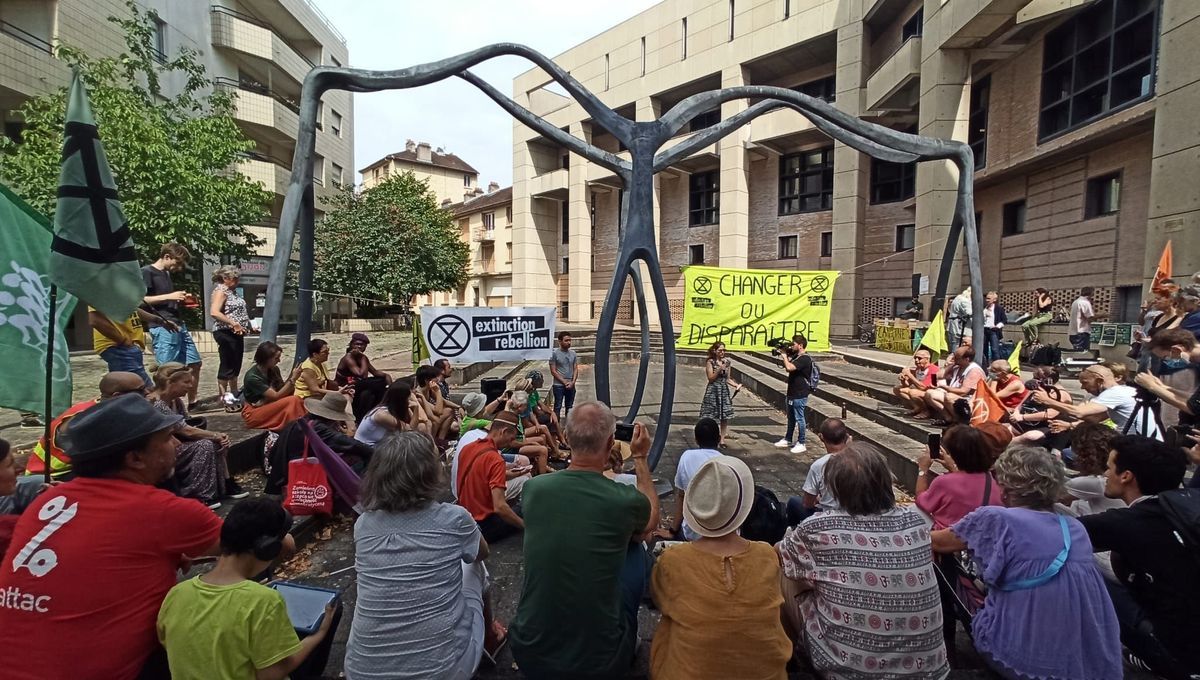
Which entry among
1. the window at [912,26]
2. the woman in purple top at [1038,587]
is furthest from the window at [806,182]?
the woman in purple top at [1038,587]

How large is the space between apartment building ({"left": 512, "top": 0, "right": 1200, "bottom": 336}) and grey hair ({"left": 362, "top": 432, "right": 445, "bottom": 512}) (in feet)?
39.8

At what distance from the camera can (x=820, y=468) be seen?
11.3 feet

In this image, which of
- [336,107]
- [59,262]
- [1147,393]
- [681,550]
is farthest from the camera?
[336,107]

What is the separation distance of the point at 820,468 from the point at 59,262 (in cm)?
450

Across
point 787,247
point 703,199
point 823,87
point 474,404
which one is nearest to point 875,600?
point 474,404

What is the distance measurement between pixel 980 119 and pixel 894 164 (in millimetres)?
4988

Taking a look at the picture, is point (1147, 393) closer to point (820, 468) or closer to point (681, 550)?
point (820, 468)

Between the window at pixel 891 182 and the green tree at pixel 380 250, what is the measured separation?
20.9 metres

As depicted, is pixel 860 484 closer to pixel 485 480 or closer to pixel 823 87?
pixel 485 480

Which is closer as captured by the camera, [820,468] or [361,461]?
[820,468]

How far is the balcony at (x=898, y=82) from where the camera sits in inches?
677

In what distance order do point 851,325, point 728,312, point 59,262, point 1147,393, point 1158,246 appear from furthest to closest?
point 851,325, point 1158,246, point 728,312, point 1147,393, point 59,262

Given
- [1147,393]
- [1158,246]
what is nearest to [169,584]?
[1147,393]

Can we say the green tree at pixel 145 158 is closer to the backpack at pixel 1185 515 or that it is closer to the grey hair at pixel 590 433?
the grey hair at pixel 590 433
